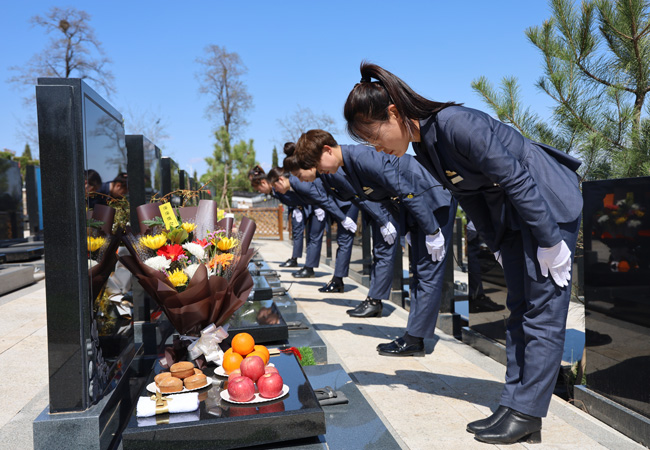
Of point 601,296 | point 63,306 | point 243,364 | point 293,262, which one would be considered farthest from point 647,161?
point 293,262

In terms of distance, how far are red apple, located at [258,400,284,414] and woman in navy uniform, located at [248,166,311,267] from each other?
7.13 m

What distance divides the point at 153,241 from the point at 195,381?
0.68 metres

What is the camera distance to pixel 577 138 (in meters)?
3.50

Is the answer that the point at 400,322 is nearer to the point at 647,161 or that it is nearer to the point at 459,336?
the point at 459,336

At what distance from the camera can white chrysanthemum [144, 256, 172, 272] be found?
232 centimetres

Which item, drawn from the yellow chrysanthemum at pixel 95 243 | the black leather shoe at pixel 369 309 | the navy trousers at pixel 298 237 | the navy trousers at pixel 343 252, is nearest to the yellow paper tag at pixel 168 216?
the yellow chrysanthemum at pixel 95 243

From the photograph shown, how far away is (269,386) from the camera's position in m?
1.98

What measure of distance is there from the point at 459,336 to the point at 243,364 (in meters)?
2.77

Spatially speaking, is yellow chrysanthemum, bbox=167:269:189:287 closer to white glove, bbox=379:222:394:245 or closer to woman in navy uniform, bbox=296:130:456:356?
woman in navy uniform, bbox=296:130:456:356

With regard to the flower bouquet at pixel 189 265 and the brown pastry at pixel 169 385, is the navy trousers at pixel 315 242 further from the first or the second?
the brown pastry at pixel 169 385

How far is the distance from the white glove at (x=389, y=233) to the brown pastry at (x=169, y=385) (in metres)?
3.26

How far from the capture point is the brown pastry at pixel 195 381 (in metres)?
2.12

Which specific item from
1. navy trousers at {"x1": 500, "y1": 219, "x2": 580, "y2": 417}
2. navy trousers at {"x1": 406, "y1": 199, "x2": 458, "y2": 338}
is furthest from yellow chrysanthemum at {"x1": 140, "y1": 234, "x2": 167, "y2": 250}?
navy trousers at {"x1": 406, "y1": 199, "x2": 458, "y2": 338}

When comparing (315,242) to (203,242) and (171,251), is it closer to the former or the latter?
(203,242)
